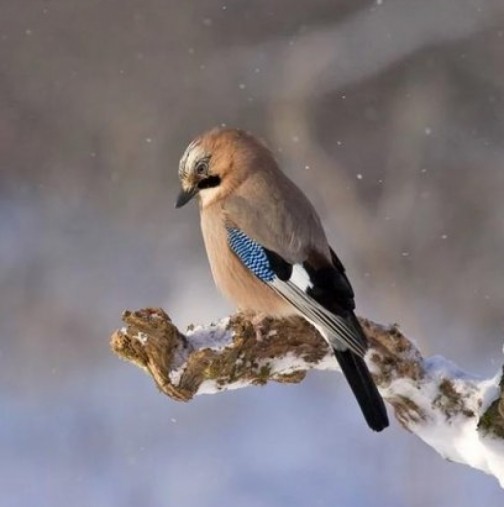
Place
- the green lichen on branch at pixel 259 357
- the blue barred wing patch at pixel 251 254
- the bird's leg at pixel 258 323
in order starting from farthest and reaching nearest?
the blue barred wing patch at pixel 251 254 < the bird's leg at pixel 258 323 < the green lichen on branch at pixel 259 357

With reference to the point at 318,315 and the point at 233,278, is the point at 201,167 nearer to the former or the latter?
the point at 233,278

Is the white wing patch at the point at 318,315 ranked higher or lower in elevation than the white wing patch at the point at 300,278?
lower

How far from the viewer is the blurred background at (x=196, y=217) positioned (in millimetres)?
3006

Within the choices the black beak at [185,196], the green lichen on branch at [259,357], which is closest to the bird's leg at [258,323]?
the green lichen on branch at [259,357]

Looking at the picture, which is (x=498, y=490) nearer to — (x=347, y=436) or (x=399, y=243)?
(x=347, y=436)

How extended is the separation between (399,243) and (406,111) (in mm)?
475

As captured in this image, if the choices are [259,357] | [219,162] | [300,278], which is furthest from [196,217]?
[259,357]

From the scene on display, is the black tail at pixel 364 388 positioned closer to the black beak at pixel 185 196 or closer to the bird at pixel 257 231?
the bird at pixel 257 231

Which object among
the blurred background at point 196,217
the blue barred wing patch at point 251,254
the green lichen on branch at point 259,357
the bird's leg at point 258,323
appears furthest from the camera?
the blurred background at point 196,217

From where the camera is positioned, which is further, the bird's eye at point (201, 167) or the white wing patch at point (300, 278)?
the bird's eye at point (201, 167)

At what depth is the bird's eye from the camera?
1.52 m

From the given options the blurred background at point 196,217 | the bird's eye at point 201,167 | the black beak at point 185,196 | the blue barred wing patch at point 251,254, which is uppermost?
the blurred background at point 196,217

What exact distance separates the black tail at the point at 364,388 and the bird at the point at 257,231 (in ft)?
0.25

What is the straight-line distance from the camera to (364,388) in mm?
1299
